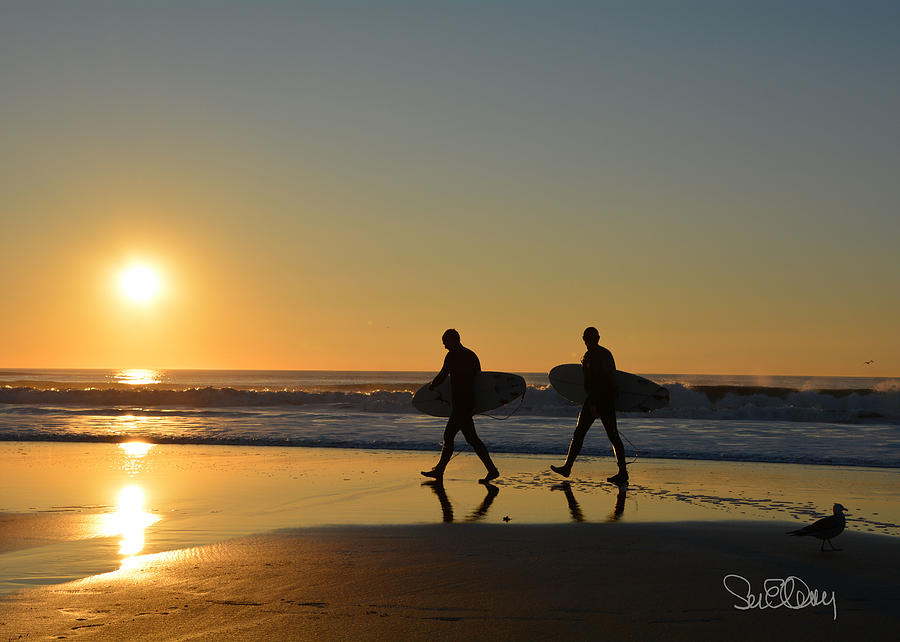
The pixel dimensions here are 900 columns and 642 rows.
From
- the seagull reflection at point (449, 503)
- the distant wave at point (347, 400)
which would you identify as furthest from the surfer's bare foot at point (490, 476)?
the distant wave at point (347, 400)

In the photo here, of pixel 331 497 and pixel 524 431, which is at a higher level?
pixel 524 431

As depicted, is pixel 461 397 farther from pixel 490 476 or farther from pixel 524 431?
pixel 524 431

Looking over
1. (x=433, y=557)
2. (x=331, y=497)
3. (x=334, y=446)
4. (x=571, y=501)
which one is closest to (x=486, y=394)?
(x=571, y=501)

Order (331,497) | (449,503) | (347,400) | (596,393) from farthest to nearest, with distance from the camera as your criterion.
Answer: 1. (347,400)
2. (596,393)
3. (331,497)
4. (449,503)

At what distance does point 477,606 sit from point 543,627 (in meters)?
0.54

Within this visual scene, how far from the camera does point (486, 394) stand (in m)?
13.2

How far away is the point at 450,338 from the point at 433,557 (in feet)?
17.6

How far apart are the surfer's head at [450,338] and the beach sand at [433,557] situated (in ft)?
6.19

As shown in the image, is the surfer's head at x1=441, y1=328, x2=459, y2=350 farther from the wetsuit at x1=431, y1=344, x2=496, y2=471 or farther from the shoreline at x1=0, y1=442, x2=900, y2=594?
the shoreline at x1=0, y1=442, x2=900, y2=594

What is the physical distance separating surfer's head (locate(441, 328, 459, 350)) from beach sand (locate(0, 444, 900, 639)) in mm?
1885

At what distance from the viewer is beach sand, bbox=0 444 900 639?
15.4ft

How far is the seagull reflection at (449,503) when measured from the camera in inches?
332

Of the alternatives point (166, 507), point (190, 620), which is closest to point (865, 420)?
point (166, 507)

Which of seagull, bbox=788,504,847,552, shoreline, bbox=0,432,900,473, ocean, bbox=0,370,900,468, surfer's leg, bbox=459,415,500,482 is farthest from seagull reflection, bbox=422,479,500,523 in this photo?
shoreline, bbox=0,432,900,473
